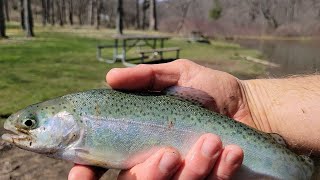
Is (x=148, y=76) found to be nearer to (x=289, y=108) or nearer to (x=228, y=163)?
(x=228, y=163)

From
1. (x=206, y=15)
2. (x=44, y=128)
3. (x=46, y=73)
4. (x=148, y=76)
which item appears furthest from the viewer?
(x=206, y=15)

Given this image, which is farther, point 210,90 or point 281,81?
point 281,81

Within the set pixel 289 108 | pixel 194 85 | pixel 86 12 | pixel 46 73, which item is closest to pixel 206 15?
pixel 86 12

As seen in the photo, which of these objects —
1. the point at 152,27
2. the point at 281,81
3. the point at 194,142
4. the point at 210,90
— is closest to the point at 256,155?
the point at 194,142

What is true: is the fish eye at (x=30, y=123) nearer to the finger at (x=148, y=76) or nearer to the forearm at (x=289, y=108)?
the finger at (x=148, y=76)

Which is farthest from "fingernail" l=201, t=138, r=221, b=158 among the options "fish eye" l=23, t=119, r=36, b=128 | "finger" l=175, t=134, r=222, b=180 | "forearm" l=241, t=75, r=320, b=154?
"forearm" l=241, t=75, r=320, b=154

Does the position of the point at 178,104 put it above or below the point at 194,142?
above

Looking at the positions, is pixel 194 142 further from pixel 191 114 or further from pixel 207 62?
pixel 207 62
